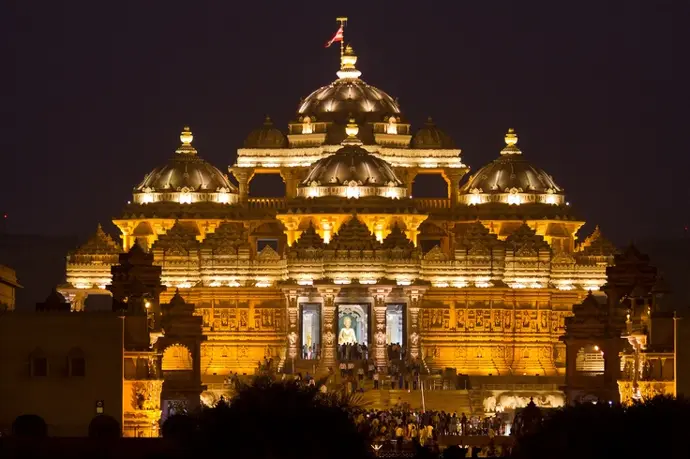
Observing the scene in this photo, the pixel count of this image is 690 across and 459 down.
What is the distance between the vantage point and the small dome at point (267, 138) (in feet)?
408

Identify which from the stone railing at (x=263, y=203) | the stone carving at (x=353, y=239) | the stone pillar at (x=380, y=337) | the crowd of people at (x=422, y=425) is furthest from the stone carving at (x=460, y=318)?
the crowd of people at (x=422, y=425)

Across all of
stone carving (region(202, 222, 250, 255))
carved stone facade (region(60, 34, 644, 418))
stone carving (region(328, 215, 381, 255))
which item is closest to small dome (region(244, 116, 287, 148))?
carved stone facade (region(60, 34, 644, 418))

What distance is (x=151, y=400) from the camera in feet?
308

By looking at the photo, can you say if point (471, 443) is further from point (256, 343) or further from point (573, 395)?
point (256, 343)

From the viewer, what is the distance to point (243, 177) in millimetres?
124250

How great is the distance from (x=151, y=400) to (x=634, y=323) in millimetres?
15226

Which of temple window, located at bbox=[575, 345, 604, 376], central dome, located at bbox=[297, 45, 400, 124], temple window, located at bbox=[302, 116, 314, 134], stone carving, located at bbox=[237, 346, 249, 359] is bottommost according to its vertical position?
temple window, located at bbox=[575, 345, 604, 376]

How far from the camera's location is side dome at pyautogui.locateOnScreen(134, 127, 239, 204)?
122 metres

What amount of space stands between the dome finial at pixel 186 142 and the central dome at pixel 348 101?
4.22m

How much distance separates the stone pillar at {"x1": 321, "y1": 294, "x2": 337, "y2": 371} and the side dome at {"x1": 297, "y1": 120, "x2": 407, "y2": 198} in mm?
5052

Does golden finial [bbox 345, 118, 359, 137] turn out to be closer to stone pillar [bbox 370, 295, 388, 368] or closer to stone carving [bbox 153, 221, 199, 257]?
stone carving [bbox 153, 221, 199, 257]

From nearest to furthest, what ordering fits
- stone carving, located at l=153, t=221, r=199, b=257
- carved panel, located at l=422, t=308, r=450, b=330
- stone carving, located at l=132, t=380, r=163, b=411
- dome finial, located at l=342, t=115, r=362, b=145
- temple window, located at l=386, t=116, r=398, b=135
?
stone carving, located at l=132, t=380, r=163, b=411, carved panel, located at l=422, t=308, r=450, b=330, stone carving, located at l=153, t=221, r=199, b=257, dome finial, located at l=342, t=115, r=362, b=145, temple window, located at l=386, t=116, r=398, b=135

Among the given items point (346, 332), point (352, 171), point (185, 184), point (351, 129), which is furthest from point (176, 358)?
point (351, 129)

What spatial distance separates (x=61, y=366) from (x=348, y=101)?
3443cm
